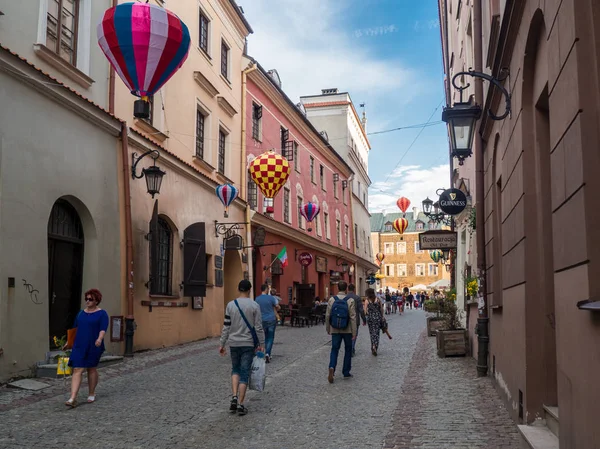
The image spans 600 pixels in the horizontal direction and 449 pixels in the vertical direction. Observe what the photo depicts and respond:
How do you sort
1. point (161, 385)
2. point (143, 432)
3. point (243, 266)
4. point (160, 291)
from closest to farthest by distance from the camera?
point (143, 432) < point (161, 385) < point (160, 291) < point (243, 266)

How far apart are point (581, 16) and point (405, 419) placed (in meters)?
4.88

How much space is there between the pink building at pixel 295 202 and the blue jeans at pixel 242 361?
12.7 metres

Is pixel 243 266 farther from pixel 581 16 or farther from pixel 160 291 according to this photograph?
pixel 581 16

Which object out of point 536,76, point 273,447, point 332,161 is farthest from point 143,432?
point 332,161

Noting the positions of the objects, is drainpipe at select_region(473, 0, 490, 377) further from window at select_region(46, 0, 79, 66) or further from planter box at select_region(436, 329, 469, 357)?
window at select_region(46, 0, 79, 66)

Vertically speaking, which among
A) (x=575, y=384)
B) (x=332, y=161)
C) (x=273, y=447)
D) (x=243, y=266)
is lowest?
(x=273, y=447)

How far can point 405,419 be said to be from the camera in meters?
6.98

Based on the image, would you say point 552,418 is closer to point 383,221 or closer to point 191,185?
point 191,185

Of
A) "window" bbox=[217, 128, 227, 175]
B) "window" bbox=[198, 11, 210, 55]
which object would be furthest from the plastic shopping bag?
"window" bbox=[198, 11, 210, 55]

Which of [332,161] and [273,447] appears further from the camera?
[332,161]

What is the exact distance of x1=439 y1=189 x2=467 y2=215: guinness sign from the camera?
1316 centimetres

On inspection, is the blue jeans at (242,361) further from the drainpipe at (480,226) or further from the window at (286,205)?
the window at (286,205)

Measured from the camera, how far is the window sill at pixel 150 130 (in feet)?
47.6

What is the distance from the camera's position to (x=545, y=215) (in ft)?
18.8
